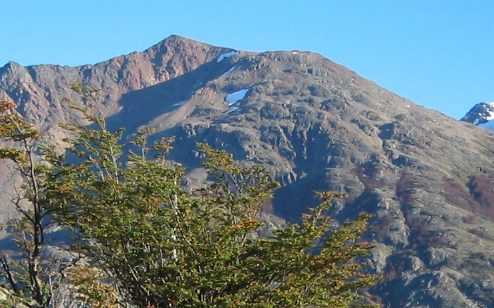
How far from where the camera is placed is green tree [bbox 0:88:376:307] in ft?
67.7

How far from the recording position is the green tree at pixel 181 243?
2062 centimetres

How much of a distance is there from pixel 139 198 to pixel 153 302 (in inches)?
132

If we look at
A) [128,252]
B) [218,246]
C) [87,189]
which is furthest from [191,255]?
[87,189]

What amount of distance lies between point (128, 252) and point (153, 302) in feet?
6.10

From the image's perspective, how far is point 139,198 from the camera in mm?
22375

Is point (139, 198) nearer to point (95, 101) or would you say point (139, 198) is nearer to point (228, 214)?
point (228, 214)

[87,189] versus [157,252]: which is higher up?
[87,189]

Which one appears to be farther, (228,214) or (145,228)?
(228,214)

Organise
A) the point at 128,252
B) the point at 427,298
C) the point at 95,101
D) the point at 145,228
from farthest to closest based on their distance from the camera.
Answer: the point at 427,298, the point at 95,101, the point at 128,252, the point at 145,228

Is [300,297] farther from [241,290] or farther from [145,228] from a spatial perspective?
[145,228]

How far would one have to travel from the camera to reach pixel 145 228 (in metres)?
20.7

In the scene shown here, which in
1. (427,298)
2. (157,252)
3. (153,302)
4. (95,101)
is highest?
(95,101)

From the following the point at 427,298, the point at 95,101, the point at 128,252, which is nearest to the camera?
the point at 128,252

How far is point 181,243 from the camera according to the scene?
20812 mm
